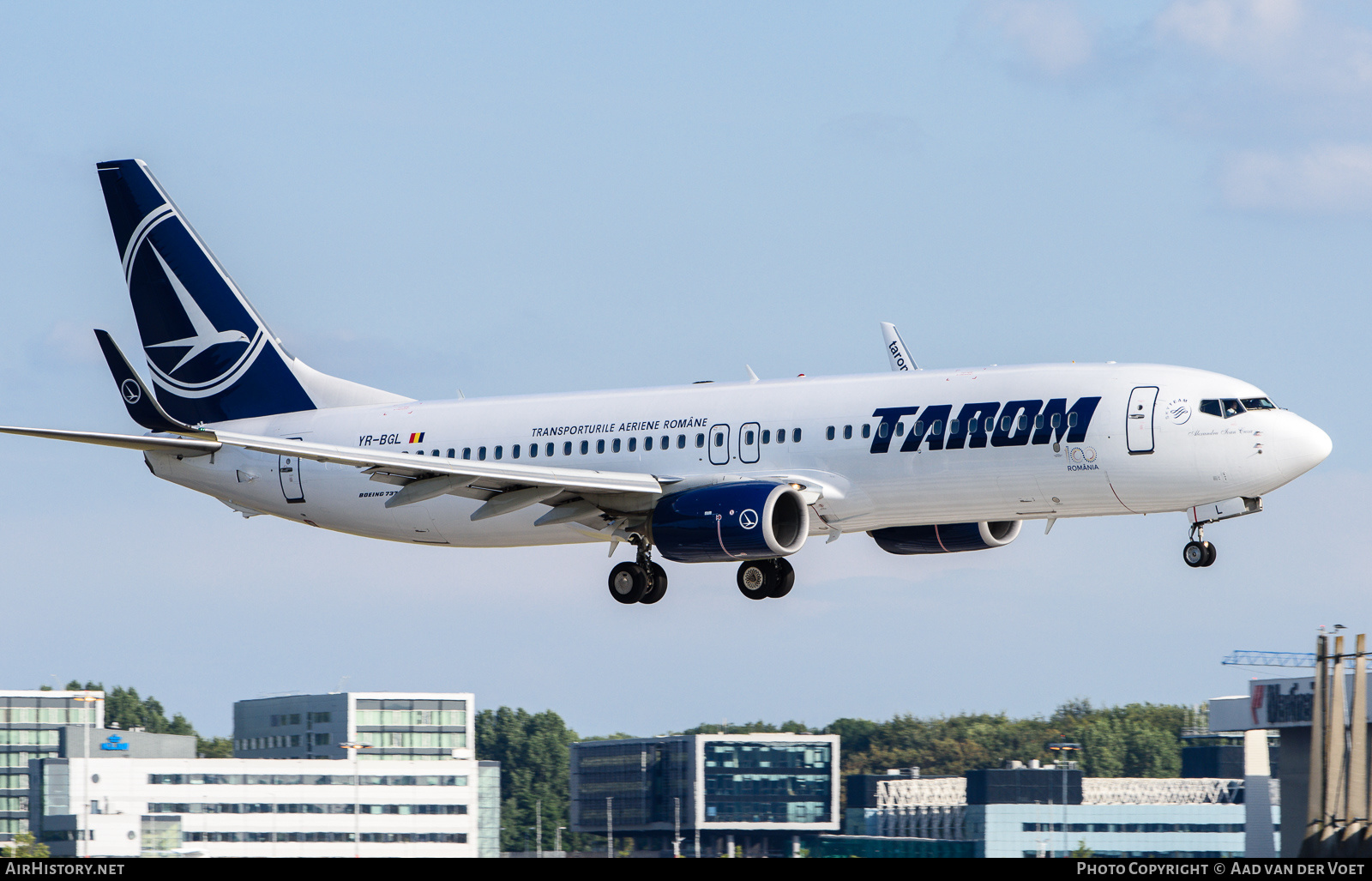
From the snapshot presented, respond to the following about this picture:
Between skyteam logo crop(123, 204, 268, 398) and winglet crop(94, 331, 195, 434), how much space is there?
4771mm

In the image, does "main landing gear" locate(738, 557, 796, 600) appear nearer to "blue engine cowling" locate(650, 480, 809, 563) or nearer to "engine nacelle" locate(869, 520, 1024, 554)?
"engine nacelle" locate(869, 520, 1024, 554)

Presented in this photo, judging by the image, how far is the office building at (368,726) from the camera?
137500 mm

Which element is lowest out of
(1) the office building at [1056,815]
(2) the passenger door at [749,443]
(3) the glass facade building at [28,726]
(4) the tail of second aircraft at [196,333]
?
(1) the office building at [1056,815]

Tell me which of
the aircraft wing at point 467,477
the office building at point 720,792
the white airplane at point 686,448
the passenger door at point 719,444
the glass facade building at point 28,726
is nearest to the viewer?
the white airplane at point 686,448

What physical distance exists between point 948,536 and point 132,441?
23.2 metres

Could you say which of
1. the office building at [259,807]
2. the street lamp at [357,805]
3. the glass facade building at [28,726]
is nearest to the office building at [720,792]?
the office building at [259,807]

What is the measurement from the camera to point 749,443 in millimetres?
47719

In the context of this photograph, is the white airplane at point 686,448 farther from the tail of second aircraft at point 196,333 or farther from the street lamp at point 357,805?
the street lamp at point 357,805

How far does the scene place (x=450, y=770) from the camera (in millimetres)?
115000

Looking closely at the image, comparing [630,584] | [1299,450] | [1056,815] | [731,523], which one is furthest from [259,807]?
[1299,450]

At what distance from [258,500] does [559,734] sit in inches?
5091

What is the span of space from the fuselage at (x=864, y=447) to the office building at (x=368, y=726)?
275 ft

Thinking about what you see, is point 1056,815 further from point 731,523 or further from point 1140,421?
point 1140,421
